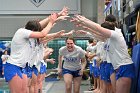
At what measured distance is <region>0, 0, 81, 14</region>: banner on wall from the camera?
66.5ft

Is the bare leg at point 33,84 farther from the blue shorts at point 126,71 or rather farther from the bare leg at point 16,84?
the blue shorts at point 126,71

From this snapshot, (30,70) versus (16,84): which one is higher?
(30,70)

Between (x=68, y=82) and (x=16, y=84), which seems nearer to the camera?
(x=16, y=84)

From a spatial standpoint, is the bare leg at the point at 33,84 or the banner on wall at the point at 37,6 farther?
the banner on wall at the point at 37,6

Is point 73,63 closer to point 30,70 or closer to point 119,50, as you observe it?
point 30,70

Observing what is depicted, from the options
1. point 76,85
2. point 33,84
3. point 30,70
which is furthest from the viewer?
point 76,85

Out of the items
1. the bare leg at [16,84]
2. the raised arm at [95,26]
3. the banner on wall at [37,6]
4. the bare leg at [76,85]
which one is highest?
the banner on wall at [37,6]

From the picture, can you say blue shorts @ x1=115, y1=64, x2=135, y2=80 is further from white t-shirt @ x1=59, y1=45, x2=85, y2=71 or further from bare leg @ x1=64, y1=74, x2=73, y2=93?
white t-shirt @ x1=59, y1=45, x2=85, y2=71

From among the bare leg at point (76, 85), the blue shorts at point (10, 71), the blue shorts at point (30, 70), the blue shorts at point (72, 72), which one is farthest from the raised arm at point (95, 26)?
the bare leg at point (76, 85)

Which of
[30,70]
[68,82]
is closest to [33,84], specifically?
[68,82]

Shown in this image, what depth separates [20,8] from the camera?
20359 millimetres

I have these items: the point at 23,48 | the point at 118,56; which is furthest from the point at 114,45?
the point at 23,48

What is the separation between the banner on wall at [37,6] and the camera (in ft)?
66.5

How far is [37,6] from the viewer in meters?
20.4
